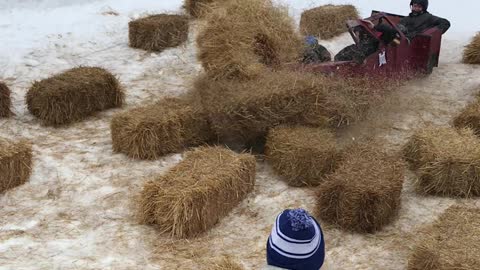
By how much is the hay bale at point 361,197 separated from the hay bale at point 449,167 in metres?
0.38

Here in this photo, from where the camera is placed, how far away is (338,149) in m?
6.14

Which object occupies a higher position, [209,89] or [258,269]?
[209,89]

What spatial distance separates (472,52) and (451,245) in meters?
6.04

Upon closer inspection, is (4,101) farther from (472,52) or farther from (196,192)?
(472,52)

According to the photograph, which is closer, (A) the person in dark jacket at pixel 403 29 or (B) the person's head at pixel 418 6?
(A) the person in dark jacket at pixel 403 29

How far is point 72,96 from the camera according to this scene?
291 inches

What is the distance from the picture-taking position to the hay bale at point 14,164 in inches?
227

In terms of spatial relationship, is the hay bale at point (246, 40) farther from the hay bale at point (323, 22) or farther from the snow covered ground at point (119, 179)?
the hay bale at point (323, 22)

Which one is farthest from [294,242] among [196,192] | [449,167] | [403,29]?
[403,29]

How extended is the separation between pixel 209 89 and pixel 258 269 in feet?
8.20

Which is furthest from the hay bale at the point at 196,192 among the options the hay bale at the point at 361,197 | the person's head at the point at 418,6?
the person's head at the point at 418,6

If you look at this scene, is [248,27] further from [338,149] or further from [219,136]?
[338,149]

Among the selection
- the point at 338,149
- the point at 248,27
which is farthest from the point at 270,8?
the point at 338,149

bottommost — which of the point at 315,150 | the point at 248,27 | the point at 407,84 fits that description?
the point at 407,84
